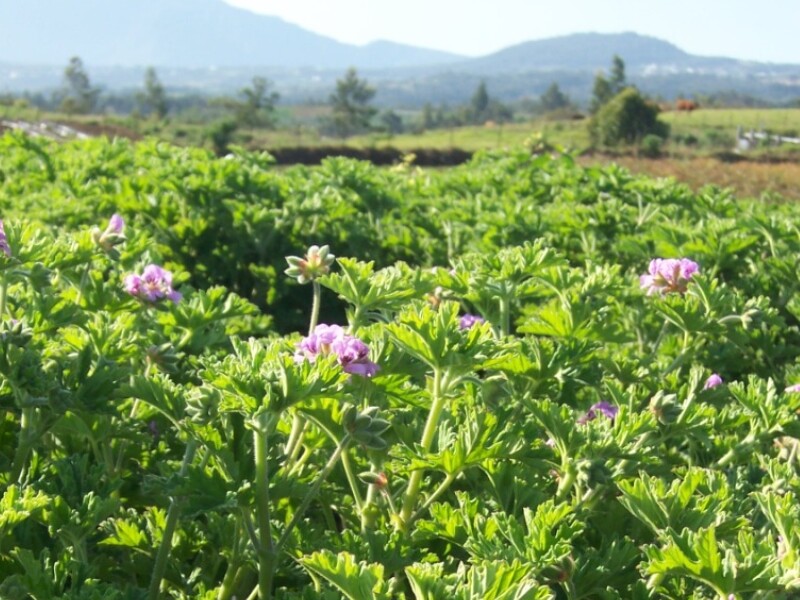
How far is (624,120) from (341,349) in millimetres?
50895

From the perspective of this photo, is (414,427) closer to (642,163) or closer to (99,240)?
(99,240)

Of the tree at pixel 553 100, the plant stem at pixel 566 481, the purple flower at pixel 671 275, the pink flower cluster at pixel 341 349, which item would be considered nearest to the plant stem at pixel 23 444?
the pink flower cluster at pixel 341 349

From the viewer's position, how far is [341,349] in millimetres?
1950

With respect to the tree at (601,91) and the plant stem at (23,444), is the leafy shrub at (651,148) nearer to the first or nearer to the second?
the plant stem at (23,444)

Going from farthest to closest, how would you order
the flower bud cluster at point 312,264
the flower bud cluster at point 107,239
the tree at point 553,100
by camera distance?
the tree at point 553,100 < the flower bud cluster at point 107,239 < the flower bud cluster at point 312,264

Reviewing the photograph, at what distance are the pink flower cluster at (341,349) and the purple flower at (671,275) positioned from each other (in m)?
1.56

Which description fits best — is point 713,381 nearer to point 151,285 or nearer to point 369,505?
point 369,505

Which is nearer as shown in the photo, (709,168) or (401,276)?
(401,276)

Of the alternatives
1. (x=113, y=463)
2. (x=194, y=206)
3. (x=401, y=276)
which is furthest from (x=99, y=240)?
(x=194, y=206)

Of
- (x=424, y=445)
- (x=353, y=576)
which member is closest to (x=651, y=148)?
(x=424, y=445)

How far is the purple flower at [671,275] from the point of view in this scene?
10.4ft

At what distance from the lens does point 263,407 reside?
1.66 meters

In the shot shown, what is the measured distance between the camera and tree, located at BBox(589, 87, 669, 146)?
5006 cm

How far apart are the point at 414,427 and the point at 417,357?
34cm
